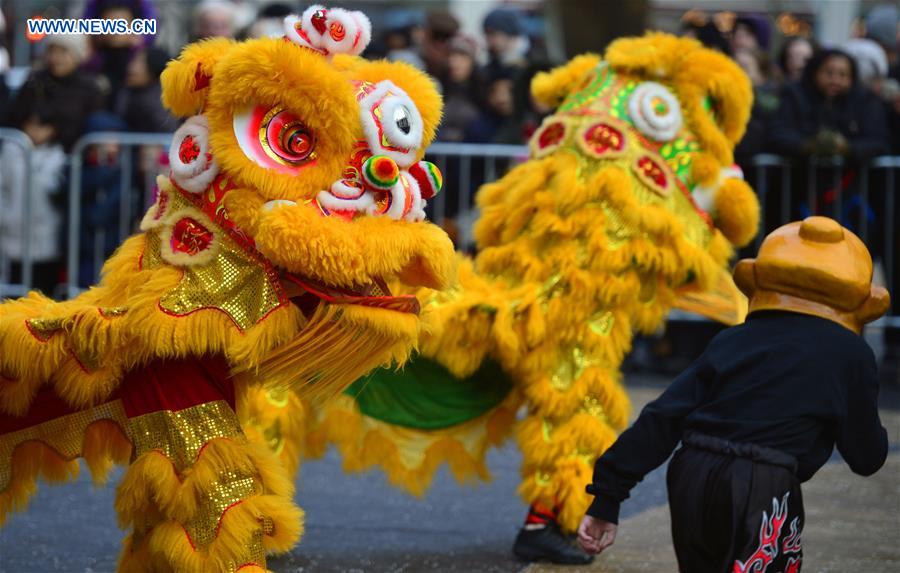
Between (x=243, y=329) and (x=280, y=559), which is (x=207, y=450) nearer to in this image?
(x=243, y=329)

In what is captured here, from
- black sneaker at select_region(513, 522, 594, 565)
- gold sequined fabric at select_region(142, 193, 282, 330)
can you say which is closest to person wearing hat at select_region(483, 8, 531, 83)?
black sneaker at select_region(513, 522, 594, 565)

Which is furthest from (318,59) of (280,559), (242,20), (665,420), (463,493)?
(242,20)

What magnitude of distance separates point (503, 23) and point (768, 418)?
6.50 meters

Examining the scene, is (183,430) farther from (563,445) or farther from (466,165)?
(466,165)

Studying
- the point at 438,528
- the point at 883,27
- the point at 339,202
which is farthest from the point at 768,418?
the point at 883,27

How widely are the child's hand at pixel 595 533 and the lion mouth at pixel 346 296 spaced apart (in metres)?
0.64

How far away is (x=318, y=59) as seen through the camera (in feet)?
11.0

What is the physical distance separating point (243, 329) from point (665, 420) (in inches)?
39.0

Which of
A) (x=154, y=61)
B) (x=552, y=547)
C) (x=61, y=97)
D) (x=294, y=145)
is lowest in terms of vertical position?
(x=552, y=547)

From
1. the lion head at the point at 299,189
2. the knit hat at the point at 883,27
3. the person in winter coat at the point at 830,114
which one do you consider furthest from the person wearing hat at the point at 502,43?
the lion head at the point at 299,189

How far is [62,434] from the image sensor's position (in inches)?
136

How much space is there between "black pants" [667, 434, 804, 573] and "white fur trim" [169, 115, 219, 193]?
1.26 meters

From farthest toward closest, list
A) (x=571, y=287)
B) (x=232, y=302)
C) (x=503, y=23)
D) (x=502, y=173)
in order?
(x=503, y=23) → (x=502, y=173) → (x=571, y=287) → (x=232, y=302)

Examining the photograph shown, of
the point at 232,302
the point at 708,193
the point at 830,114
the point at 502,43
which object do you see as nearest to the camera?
the point at 232,302
